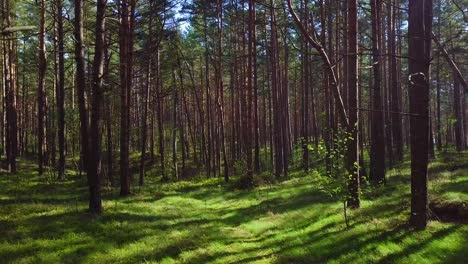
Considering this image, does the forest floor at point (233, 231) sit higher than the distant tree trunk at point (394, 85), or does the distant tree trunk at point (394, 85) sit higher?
the distant tree trunk at point (394, 85)

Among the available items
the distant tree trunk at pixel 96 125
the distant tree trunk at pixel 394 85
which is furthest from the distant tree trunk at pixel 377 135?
the distant tree trunk at pixel 96 125

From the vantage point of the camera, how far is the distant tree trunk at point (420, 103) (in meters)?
8.59

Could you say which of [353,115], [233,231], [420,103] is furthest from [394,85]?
[233,231]

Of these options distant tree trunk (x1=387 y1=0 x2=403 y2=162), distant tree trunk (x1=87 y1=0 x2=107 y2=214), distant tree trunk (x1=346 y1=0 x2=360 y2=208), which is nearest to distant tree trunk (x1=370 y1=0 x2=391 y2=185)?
distant tree trunk (x1=387 y1=0 x2=403 y2=162)

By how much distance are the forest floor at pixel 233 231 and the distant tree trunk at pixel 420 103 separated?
2.01 feet

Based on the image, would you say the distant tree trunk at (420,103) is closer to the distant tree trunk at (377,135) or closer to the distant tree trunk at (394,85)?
the distant tree trunk at (377,135)

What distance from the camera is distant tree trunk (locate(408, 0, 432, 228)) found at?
8.59 m

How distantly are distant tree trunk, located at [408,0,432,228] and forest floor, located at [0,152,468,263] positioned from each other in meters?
0.61

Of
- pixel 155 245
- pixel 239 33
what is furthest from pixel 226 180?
pixel 155 245

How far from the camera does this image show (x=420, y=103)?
28.2 feet

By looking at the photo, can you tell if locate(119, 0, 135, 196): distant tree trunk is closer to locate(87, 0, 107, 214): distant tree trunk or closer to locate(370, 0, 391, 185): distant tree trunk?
locate(87, 0, 107, 214): distant tree trunk

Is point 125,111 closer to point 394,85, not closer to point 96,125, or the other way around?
point 96,125

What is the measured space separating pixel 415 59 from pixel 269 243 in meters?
5.09

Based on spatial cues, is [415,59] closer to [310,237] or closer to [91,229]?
[310,237]
